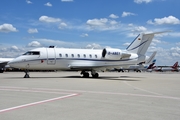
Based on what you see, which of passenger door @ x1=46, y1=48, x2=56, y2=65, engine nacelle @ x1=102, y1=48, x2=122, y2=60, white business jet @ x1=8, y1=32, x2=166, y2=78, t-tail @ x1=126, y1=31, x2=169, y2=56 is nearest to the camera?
white business jet @ x1=8, y1=32, x2=166, y2=78

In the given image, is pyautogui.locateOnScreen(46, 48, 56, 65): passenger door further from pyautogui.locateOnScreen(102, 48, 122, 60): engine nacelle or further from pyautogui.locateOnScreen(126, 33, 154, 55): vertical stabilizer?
pyautogui.locateOnScreen(126, 33, 154, 55): vertical stabilizer

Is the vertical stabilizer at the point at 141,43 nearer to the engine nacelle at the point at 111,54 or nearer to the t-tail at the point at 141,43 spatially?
the t-tail at the point at 141,43

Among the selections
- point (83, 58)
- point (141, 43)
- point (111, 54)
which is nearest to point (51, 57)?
point (83, 58)

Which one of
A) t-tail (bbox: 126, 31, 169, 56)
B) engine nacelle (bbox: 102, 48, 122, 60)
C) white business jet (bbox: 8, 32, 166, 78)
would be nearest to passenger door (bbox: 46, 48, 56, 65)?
white business jet (bbox: 8, 32, 166, 78)

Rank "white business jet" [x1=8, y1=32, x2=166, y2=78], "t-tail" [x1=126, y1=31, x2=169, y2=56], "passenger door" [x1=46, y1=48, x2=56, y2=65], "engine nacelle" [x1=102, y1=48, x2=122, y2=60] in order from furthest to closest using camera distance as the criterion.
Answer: "t-tail" [x1=126, y1=31, x2=169, y2=56] < "engine nacelle" [x1=102, y1=48, x2=122, y2=60] < "passenger door" [x1=46, y1=48, x2=56, y2=65] < "white business jet" [x1=8, y1=32, x2=166, y2=78]

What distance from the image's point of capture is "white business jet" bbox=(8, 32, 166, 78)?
2491cm

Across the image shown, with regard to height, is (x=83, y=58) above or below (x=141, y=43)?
below

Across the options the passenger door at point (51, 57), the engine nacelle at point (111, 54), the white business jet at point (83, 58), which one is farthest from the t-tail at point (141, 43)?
the passenger door at point (51, 57)

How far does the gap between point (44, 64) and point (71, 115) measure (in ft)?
63.9

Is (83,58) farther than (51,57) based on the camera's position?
Yes

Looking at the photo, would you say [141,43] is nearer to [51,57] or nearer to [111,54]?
[111,54]

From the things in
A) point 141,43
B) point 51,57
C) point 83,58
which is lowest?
point 83,58

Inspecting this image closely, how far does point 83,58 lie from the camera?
92.2 ft

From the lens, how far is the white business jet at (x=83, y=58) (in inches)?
981
